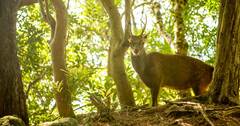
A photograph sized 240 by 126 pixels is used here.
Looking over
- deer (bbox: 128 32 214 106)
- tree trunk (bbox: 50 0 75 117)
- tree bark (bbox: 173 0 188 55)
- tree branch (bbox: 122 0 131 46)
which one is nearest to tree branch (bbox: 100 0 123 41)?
deer (bbox: 128 32 214 106)

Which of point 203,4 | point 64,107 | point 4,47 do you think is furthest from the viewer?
point 203,4

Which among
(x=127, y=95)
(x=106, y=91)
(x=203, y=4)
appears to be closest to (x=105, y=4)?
(x=127, y=95)

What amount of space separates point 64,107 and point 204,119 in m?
2.74

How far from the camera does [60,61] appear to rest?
289 inches

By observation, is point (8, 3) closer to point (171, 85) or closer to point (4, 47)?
point (4, 47)

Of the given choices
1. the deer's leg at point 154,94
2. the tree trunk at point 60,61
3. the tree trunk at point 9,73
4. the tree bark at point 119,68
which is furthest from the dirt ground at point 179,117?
the deer's leg at point 154,94

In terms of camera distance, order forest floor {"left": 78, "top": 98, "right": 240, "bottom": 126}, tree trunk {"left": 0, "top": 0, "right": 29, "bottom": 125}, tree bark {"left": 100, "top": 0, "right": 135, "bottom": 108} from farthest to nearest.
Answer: tree bark {"left": 100, "top": 0, "right": 135, "bottom": 108}, forest floor {"left": 78, "top": 98, "right": 240, "bottom": 126}, tree trunk {"left": 0, "top": 0, "right": 29, "bottom": 125}

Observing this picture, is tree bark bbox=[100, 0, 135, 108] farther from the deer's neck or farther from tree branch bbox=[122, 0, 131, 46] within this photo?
the deer's neck

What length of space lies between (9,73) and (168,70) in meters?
4.77

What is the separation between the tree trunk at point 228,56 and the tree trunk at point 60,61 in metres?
2.53

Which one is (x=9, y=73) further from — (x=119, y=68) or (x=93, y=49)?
(x=93, y=49)

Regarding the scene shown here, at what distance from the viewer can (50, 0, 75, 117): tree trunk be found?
23.2 feet

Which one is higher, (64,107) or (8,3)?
(8,3)

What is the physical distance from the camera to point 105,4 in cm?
820
